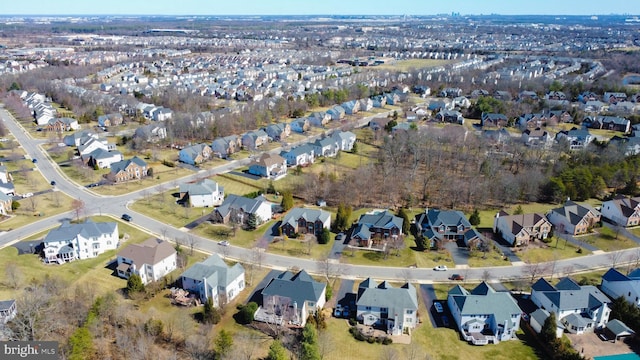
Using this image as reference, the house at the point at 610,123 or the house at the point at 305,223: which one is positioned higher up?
the house at the point at 610,123

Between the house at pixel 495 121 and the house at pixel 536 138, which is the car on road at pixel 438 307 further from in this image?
the house at pixel 495 121

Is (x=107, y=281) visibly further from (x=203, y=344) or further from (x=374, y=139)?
(x=374, y=139)

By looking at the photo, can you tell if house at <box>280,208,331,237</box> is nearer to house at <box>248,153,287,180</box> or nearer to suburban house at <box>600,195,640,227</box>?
house at <box>248,153,287,180</box>

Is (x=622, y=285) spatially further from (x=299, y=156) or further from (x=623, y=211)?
(x=299, y=156)

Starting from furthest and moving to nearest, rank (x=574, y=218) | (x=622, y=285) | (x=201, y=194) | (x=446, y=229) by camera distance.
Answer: (x=201, y=194), (x=574, y=218), (x=446, y=229), (x=622, y=285)

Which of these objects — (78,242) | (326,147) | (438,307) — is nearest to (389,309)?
(438,307)

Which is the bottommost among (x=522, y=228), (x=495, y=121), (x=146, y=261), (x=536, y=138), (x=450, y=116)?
(x=146, y=261)

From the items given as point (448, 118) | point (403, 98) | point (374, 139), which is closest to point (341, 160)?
point (374, 139)

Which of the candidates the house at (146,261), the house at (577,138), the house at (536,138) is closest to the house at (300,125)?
the house at (536,138)
